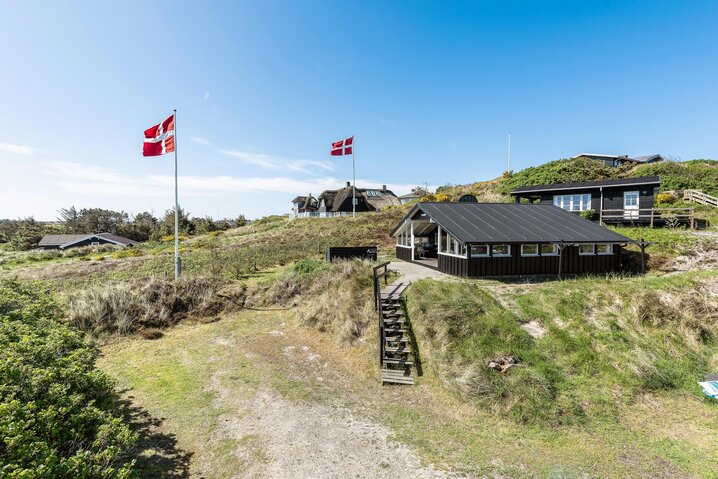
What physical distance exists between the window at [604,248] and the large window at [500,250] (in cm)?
619

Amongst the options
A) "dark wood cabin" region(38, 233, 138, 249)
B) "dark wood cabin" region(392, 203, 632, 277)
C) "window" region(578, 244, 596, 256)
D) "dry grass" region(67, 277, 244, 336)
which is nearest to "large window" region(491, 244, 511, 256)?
"dark wood cabin" region(392, 203, 632, 277)

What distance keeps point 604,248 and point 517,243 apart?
671 cm

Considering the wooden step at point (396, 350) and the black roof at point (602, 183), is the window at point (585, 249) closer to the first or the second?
the black roof at point (602, 183)

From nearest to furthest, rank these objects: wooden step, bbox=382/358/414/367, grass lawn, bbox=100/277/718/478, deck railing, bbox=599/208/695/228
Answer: grass lawn, bbox=100/277/718/478
wooden step, bbox=382/358/414/367
deck railing, bbox=599/208/695/228

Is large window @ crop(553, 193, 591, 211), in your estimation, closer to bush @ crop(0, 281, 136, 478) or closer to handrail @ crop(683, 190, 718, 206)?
handrail @ crop(683, 190, 718, 206)

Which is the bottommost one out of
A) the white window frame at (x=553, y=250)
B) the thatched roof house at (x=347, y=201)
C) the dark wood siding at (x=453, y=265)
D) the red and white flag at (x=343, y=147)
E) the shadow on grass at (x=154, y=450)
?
the shadow on grass at (x=154, y=450)

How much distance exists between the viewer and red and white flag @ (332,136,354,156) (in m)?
39.7

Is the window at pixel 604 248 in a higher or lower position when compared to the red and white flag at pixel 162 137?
lower

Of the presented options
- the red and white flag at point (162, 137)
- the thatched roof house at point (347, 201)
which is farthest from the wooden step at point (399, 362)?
the thatched roof house at point (347, 201)

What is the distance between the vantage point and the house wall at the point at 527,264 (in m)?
17.8

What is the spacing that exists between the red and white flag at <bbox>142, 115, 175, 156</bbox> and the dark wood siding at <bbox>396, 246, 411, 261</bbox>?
16.6m

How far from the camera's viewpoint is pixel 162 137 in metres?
18.2

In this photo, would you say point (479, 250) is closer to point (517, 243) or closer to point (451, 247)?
point (451, 247)

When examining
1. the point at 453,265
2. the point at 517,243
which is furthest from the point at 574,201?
the point at 453,265
